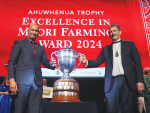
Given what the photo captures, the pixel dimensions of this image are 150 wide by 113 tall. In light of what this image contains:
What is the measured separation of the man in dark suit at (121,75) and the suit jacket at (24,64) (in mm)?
508

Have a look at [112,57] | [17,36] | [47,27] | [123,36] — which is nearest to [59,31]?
[47,27]

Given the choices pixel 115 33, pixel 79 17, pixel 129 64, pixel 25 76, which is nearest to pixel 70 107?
pixel 25 76

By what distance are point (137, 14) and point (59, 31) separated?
5.34 ft

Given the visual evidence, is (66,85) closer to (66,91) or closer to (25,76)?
(66,91)

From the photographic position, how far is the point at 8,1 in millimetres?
3596

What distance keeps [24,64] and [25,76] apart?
120 millimetres

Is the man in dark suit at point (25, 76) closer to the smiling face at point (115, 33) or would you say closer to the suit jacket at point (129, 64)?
the suit jacket at point (129, 64)

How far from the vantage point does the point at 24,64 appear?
1.65 meters

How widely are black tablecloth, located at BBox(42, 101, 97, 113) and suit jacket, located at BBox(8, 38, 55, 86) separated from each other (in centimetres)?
23

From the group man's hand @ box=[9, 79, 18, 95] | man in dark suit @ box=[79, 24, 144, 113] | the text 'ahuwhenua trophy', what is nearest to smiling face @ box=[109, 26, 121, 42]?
man in dark suit @ box=[79, 24, 144, 113]

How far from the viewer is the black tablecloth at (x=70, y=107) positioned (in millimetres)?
1641

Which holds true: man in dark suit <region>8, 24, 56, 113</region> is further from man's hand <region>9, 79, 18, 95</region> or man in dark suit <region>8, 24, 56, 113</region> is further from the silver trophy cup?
the silver trophy cup

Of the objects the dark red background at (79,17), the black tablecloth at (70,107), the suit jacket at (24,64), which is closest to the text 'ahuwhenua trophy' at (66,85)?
the black tablecloth at (70,107)

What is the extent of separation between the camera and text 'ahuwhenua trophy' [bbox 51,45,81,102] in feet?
6.15
